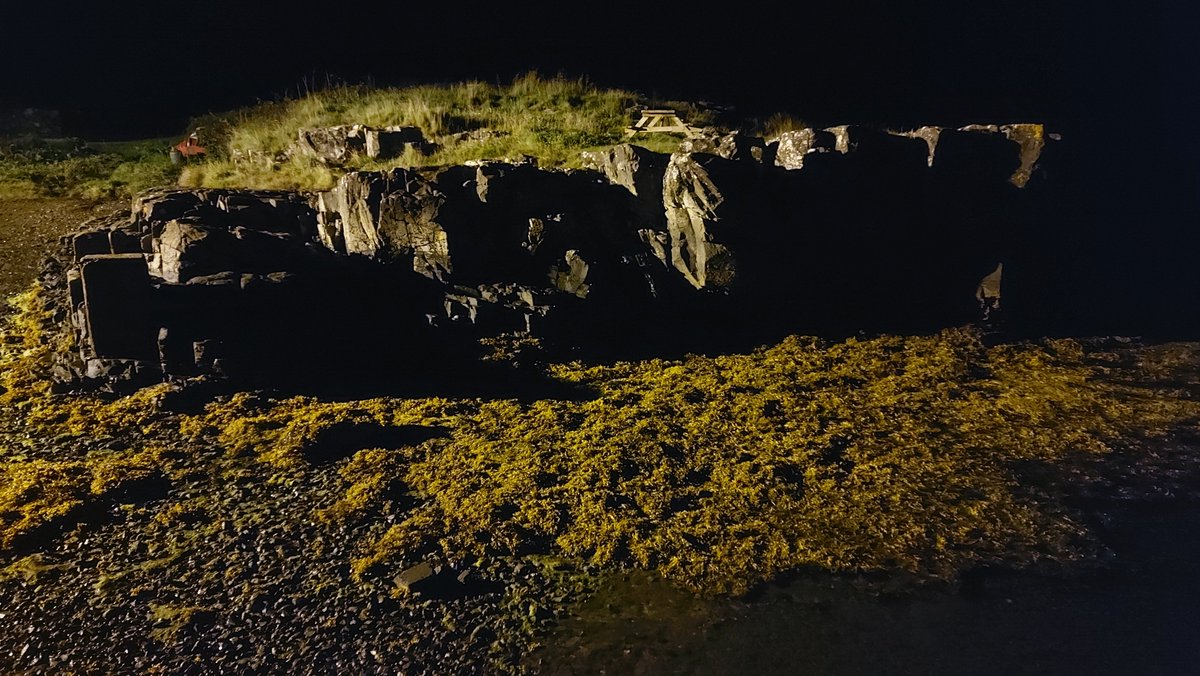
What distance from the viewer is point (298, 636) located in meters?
6.52

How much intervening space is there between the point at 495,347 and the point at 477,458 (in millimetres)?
3296

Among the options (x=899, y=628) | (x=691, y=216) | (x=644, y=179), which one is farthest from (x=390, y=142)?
(x=899, y=628)

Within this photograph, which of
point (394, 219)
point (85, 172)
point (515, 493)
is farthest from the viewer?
point (85, 172)

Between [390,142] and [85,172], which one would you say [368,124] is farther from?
[85,172]

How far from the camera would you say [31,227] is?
53.4 ft

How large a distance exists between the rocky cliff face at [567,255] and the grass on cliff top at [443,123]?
5.99 ft

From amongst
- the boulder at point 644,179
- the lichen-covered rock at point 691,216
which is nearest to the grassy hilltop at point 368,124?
the boulder at point 644,179

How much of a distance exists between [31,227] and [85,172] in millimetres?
3429

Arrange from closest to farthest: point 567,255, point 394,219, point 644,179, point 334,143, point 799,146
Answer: point 567,255 < point 394,219 < point 644,179 < point 799,146 < point 334,143

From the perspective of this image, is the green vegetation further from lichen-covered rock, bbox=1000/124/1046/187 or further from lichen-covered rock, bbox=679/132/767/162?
lichen-covered rock, bbox=1000/124/1046/187

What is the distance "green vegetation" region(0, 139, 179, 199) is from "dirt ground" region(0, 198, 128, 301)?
1.61 feet

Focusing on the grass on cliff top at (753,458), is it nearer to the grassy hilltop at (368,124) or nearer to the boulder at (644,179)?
the boulder at (644,179)

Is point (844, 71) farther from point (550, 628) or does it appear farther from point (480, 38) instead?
point (550, 628)

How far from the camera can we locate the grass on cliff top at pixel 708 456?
769cm
